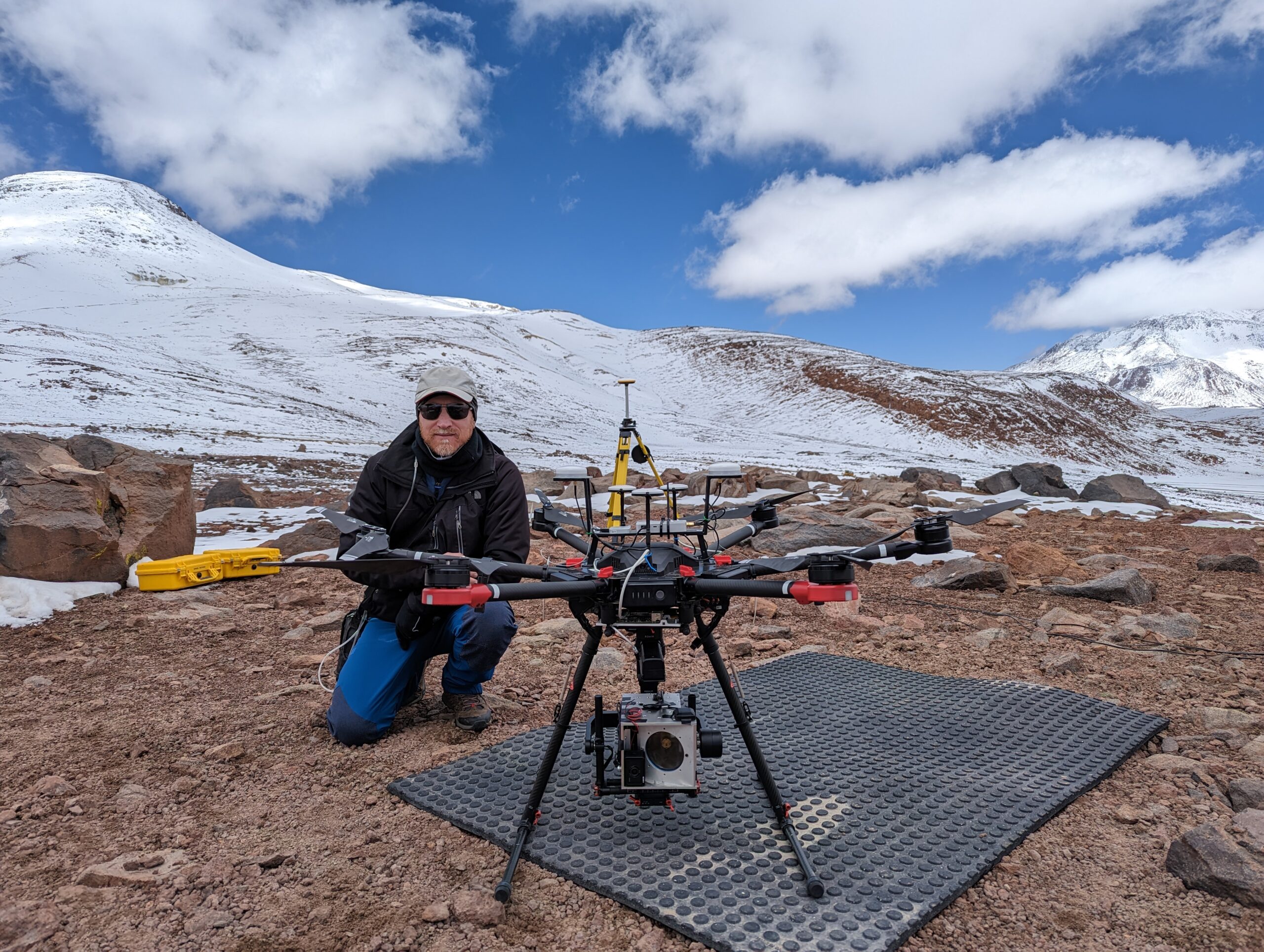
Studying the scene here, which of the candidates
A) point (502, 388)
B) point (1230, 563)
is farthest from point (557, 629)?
point (502, 388)

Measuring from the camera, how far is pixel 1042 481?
16.5m

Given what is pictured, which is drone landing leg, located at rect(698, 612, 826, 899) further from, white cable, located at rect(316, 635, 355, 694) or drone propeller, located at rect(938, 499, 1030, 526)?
white cable, located at rect(316, 635, 355, 694)

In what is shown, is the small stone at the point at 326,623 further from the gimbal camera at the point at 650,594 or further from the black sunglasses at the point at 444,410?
the gimbal camera at the point at 650,594

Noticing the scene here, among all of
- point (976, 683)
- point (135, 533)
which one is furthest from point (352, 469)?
point (976, 683)

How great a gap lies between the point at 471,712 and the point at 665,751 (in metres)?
1.62

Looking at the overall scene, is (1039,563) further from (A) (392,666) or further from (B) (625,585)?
(B) (625,585)

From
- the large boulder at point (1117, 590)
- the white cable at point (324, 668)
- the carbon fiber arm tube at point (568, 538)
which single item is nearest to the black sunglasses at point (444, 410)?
the carbon fiber arm tube at point (568, 538)

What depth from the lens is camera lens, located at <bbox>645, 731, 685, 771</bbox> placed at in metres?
2.44

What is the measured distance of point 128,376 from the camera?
31156 mm

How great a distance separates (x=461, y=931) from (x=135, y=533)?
6.38 metres

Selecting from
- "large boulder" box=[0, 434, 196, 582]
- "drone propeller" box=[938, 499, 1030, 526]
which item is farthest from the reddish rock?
"large boulder" box=[0, 434, 196, 582]

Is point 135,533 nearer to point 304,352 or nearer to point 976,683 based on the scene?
point 976,683

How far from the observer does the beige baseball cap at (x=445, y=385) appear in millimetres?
3641

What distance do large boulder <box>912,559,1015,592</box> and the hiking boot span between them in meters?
4.49
